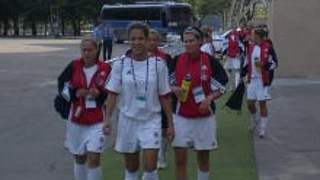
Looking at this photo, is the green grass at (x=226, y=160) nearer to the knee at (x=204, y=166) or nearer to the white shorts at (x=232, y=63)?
the knee at (x=204, y=166)

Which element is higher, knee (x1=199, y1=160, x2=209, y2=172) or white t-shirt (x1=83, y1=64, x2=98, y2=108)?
white t-shirt (x1=83, y1=64, x2=98, y2=108)

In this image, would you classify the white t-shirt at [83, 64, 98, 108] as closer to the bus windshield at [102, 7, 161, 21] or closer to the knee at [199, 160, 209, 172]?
the knee at [199, 160, 209, 172]

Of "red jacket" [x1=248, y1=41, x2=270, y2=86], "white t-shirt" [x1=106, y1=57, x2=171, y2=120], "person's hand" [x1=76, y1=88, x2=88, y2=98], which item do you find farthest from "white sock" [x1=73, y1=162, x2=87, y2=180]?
"red jacket" [x1=248, y1=41, x2=270, y2=86]

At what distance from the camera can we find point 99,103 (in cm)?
809

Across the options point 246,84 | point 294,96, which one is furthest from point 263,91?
point 294,96

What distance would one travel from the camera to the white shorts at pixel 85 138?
26.2 ft

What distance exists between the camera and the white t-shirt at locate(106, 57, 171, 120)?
7352 mm

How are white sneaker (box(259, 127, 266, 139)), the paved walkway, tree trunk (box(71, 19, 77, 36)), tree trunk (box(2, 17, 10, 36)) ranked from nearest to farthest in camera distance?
the paved walkway → white sneaker (box(259, 127, 266, 139)) → tree trunk (box(71, 19, 77, 36)) → tree trunk (box(2, 17, 10, 36))

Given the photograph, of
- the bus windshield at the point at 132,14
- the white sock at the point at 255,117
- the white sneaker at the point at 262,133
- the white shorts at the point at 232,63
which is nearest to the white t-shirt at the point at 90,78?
the white sneaker at the point at 262,133

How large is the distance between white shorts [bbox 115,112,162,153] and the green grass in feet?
8.46

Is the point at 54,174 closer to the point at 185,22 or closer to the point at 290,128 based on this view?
the point at 290,128

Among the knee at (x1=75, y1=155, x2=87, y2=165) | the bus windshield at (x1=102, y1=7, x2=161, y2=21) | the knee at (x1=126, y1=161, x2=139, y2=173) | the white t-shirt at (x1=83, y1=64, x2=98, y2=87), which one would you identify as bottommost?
the bus windshield at (x1=102, y1=7, x2=161, y2=21)

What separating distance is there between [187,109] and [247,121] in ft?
24.8

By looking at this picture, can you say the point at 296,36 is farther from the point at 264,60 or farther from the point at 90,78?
the point at 90,78
